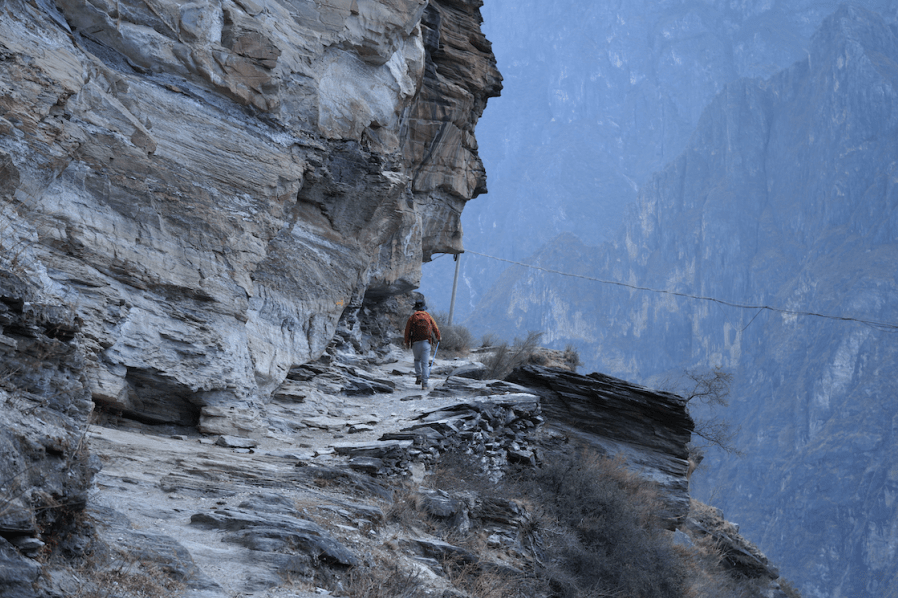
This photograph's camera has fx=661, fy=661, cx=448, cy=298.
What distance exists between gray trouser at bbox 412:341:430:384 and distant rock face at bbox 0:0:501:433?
5.87 feet

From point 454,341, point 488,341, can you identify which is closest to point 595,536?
point 454,341

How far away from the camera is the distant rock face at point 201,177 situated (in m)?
7.94

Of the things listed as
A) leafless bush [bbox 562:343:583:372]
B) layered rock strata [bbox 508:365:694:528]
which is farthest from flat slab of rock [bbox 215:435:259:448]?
leafless bush [bbox 562:343:583:372]

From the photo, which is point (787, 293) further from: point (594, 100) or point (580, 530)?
point (580, 530)

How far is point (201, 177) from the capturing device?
9.83 m

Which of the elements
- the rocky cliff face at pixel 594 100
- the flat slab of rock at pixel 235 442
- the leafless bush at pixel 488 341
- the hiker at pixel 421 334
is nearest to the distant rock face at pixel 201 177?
the flat slab of rock at pixel 235 442

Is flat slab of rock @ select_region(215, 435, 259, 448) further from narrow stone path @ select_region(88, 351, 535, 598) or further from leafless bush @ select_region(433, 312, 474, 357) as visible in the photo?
leafless bush @ select_region(433, 312, 474, 357)

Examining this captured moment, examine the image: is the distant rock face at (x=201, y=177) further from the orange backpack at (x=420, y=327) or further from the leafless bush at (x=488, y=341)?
the leafless bush at (x=488, y=341)

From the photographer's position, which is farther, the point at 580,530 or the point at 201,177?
the point at 201,177

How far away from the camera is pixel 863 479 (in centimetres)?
7569

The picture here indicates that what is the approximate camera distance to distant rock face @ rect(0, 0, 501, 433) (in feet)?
26.0

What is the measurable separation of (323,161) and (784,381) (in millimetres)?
104028

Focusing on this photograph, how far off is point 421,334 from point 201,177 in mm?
4511

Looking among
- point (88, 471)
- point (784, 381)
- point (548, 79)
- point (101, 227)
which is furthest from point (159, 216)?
point (548, 79)
